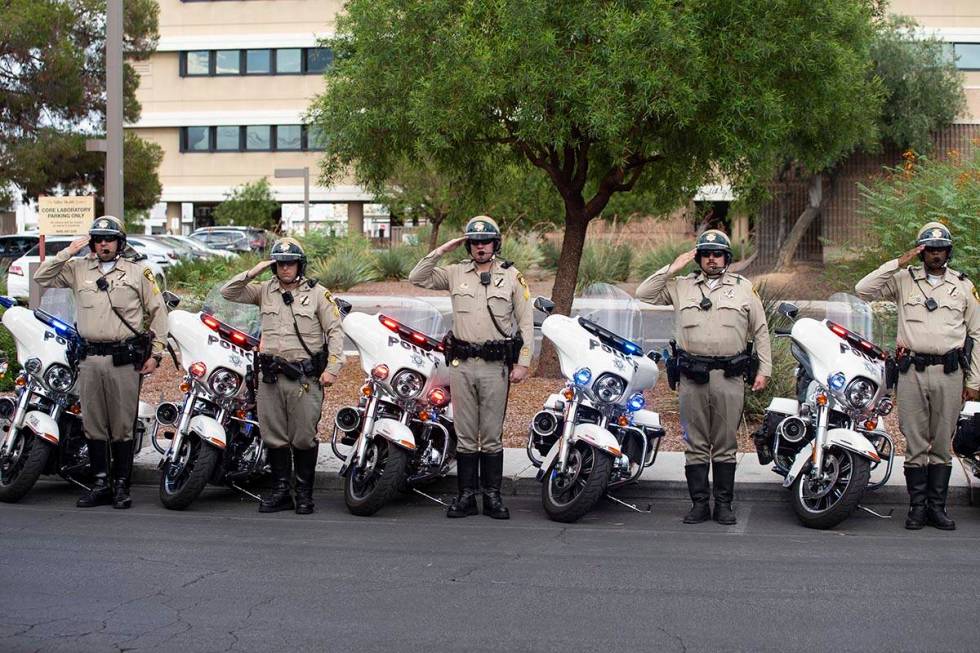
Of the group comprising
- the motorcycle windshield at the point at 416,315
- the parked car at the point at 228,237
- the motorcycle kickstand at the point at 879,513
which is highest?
the parked car at the point at 228,237

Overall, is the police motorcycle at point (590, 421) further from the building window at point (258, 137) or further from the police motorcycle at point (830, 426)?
the building window at point (258, 137)

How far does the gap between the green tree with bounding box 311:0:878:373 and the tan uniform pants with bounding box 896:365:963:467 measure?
426cm

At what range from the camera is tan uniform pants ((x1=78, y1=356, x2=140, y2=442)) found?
8.26 m

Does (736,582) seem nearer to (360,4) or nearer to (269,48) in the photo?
(360,4)

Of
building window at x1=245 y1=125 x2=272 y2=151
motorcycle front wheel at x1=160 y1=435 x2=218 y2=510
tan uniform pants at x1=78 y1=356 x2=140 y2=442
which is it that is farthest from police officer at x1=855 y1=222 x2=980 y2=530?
building window at x1=245 y1=125 x2=272 y2=151

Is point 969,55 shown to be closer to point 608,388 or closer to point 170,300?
point 608,388

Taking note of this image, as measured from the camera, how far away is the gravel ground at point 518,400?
1071 centimetres

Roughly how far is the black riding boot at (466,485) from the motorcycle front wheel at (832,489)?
6.92 feet

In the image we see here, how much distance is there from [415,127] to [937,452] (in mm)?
6484

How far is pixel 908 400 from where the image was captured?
7.68 metres

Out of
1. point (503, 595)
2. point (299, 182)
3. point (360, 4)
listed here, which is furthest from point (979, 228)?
point (299, 182)

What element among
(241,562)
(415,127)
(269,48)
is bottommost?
(241,562)

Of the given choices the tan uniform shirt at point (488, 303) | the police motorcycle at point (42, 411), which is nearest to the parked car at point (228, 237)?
the police motorcycle at point (42, 411)

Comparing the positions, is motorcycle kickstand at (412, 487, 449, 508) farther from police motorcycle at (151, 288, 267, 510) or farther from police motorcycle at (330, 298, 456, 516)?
police motorcycle at (151, 288, 267, 510)
